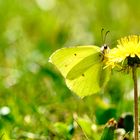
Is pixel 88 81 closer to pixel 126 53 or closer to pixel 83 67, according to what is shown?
pixel 83 67

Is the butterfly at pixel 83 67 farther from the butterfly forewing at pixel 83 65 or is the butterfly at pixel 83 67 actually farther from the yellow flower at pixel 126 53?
the yellow flower at pixel 126 53

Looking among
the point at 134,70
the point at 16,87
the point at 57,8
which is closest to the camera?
the point at 134,70

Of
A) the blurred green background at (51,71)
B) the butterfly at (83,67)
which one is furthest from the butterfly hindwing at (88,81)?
the blurred green background at (51,71)

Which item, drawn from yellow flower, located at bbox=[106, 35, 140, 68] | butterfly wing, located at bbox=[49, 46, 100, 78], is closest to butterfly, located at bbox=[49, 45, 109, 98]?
butterfly wing, located at bbox=[49, 46, 100, 78]

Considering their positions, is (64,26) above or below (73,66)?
above

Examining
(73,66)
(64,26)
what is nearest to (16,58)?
(64,26)

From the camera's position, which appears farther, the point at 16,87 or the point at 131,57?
the point at 16,87

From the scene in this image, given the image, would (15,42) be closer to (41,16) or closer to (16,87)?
(41,16)
